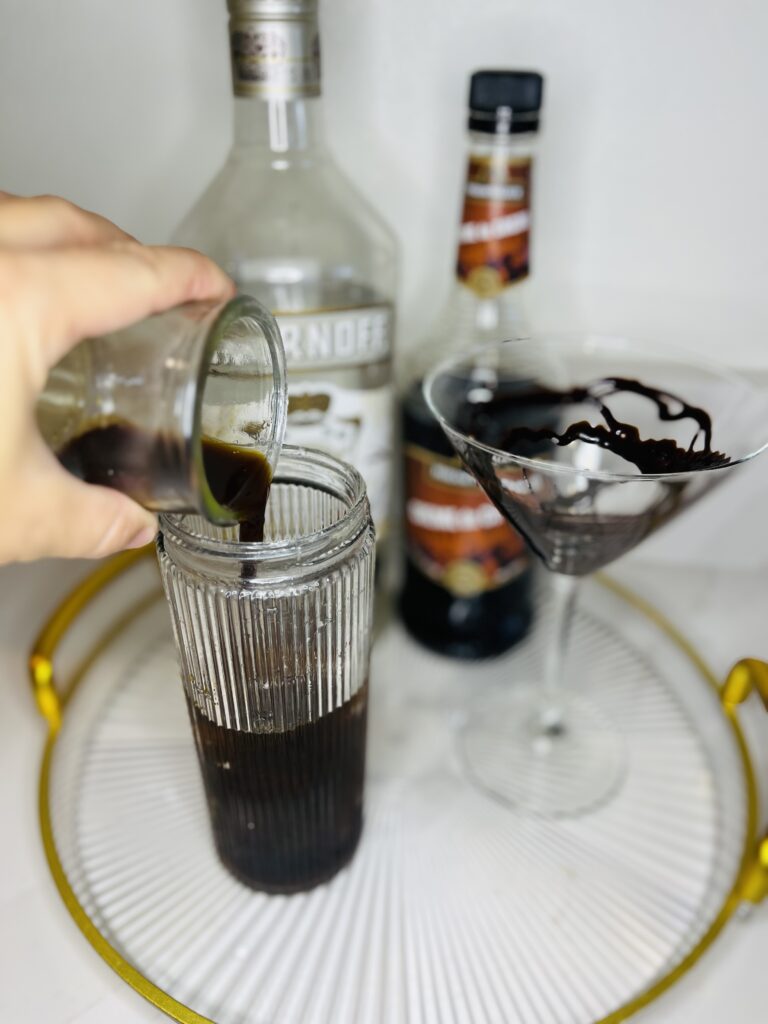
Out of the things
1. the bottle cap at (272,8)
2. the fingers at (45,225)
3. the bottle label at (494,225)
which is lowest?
the bottle label at (494,225)

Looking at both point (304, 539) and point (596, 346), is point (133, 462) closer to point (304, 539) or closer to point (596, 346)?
point (304, 539)

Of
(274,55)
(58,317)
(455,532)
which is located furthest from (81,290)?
(455,532)

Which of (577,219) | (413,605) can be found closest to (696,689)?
(413,605)

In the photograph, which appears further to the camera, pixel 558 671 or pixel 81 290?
pixel 558 671

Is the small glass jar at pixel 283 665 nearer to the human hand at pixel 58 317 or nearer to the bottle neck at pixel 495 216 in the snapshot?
the human hand at pixel 58 317

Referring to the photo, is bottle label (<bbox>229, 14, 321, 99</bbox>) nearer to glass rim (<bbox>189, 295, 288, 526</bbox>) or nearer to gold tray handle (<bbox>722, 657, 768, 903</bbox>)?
glass rim (<bbox>189, 295, 288, 526</bbox>)

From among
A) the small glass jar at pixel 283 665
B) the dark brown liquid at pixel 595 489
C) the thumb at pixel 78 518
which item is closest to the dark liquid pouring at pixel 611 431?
the dark brown liquid at pixel 595 489
